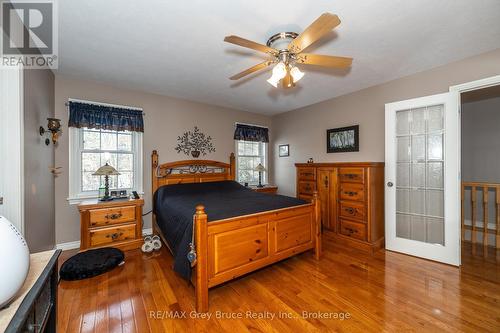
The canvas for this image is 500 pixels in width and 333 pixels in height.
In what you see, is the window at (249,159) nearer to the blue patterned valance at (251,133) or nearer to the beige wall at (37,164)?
the blue patterned valance at (251,133)

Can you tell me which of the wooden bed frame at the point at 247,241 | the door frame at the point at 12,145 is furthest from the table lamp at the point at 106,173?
the wooden bed frame at the point at 247,241

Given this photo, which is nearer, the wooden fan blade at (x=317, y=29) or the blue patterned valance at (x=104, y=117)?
the wooden fan blade at (x=317, y=29)

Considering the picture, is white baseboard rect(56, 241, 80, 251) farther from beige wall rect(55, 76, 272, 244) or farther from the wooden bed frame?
the wooden bed frame

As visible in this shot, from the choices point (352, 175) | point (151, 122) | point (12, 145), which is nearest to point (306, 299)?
point (352, 175)

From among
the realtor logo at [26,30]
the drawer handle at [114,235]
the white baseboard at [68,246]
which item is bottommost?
the white baseboard at [68,246]

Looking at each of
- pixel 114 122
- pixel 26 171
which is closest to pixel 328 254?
pixel 26 171

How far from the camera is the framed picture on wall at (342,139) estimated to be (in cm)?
368

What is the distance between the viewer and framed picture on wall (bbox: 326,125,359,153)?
12.1ft

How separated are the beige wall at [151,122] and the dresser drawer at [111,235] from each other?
0.55 meters

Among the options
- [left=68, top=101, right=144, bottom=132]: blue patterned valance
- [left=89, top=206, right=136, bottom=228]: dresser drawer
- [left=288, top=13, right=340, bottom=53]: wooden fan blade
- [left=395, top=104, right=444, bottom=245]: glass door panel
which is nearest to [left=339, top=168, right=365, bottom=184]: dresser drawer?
[left=395, top=104, right=444, bottom=245]: glass door panel

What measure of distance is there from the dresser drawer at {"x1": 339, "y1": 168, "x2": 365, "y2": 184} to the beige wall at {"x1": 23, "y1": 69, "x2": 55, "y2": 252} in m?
3.69

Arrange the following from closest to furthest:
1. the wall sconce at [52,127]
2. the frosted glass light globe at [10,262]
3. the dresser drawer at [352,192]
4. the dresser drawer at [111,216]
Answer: the frosted glass light globe at [10,262] < the wall sconce at [52,127] < the dresser drawer at [111,216] < the dresser drawer at [352,192]

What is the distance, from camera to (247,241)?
219cm

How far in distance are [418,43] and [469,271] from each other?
258cm
